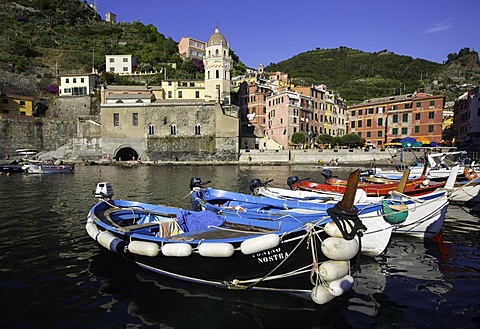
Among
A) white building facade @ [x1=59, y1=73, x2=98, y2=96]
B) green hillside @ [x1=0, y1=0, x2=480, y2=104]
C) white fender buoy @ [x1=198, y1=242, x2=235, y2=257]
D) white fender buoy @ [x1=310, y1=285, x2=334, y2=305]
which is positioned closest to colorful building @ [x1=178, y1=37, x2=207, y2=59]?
green hillside @ [x1=0, y1=0, x2=480, y2=104]

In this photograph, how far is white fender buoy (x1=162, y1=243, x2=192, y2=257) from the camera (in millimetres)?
6656

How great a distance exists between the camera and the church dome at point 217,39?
61.5 meters

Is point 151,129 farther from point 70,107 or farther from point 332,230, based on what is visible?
point 332,230

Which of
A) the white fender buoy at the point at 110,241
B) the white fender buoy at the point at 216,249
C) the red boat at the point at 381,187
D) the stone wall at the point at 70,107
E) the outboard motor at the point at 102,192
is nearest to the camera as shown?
the white fender buoy at the point at 216,249

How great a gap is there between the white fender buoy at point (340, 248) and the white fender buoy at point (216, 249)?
1887mm

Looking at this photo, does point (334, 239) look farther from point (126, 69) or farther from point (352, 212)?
point (126, 69)

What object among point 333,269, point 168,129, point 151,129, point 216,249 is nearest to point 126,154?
point 151,129

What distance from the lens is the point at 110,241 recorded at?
787 centimetres

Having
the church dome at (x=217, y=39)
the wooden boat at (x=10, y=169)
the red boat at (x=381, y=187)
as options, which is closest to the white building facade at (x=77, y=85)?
the church dome at (x=217, y=39)

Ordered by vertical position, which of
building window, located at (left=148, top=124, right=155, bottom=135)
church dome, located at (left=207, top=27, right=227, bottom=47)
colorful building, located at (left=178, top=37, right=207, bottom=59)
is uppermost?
colorful building, located at (left=178, top=37, right=207, bottom=59)

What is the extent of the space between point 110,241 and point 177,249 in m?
2.25

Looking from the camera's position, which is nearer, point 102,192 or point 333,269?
point 333,269

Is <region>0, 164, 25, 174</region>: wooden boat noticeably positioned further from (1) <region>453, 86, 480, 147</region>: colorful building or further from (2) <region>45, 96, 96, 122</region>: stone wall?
(1) <region>453, 86, 480, 147</region>: colorful building

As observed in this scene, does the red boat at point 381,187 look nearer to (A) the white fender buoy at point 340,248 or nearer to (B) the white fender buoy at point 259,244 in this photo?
(A) the white fender buoy at point 340,248
